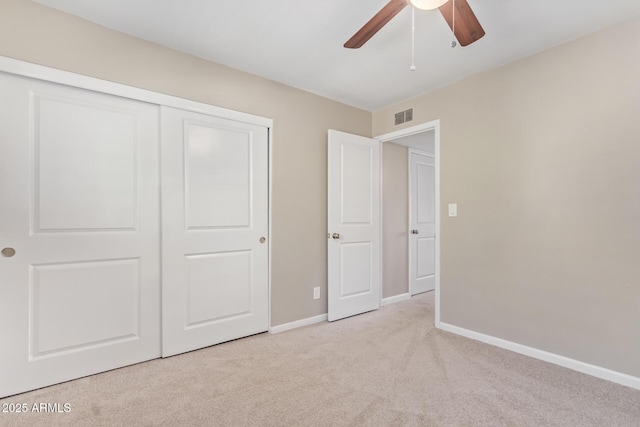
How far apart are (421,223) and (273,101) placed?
274cm

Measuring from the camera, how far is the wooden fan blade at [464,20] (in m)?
1.52

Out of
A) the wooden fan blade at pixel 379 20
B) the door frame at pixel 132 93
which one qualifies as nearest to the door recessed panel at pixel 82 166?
the door frame at pixel 132 93

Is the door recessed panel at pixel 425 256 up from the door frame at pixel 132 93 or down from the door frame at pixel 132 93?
down

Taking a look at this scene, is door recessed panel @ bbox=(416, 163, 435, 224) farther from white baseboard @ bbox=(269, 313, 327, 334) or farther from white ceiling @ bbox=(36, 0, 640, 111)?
white baseboard @ bbox=(269, 313, 327, 334)

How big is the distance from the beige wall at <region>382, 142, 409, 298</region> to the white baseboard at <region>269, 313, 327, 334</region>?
103 cm

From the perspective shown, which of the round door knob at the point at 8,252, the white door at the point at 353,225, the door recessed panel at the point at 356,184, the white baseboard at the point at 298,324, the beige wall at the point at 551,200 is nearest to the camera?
the round door knob at the point at 8,252

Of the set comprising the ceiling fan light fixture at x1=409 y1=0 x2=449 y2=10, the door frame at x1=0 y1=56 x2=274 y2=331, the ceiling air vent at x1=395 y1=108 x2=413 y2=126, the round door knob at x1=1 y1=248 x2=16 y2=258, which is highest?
the ceiling air vent at x1=395 y1=108 x2=413 y2=126

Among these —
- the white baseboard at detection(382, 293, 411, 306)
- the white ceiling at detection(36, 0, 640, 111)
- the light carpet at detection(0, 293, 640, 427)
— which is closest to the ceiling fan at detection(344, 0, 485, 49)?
the white ceiling at detection(36, 0, 640, 111)

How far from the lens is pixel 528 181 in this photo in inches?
97.4

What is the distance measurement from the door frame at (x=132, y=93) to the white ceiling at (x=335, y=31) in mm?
399

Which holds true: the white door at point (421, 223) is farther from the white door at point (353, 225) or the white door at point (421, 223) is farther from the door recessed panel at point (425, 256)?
the white door at point (353, 225)

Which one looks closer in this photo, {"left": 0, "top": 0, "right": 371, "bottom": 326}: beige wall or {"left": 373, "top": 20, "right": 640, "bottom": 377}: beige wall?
{"left": 0, "top": 0, "right": 371, "bottom": 326}: beige wall

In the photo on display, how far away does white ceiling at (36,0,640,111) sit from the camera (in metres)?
1.91

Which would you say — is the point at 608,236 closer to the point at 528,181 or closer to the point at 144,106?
the point at 528,181
